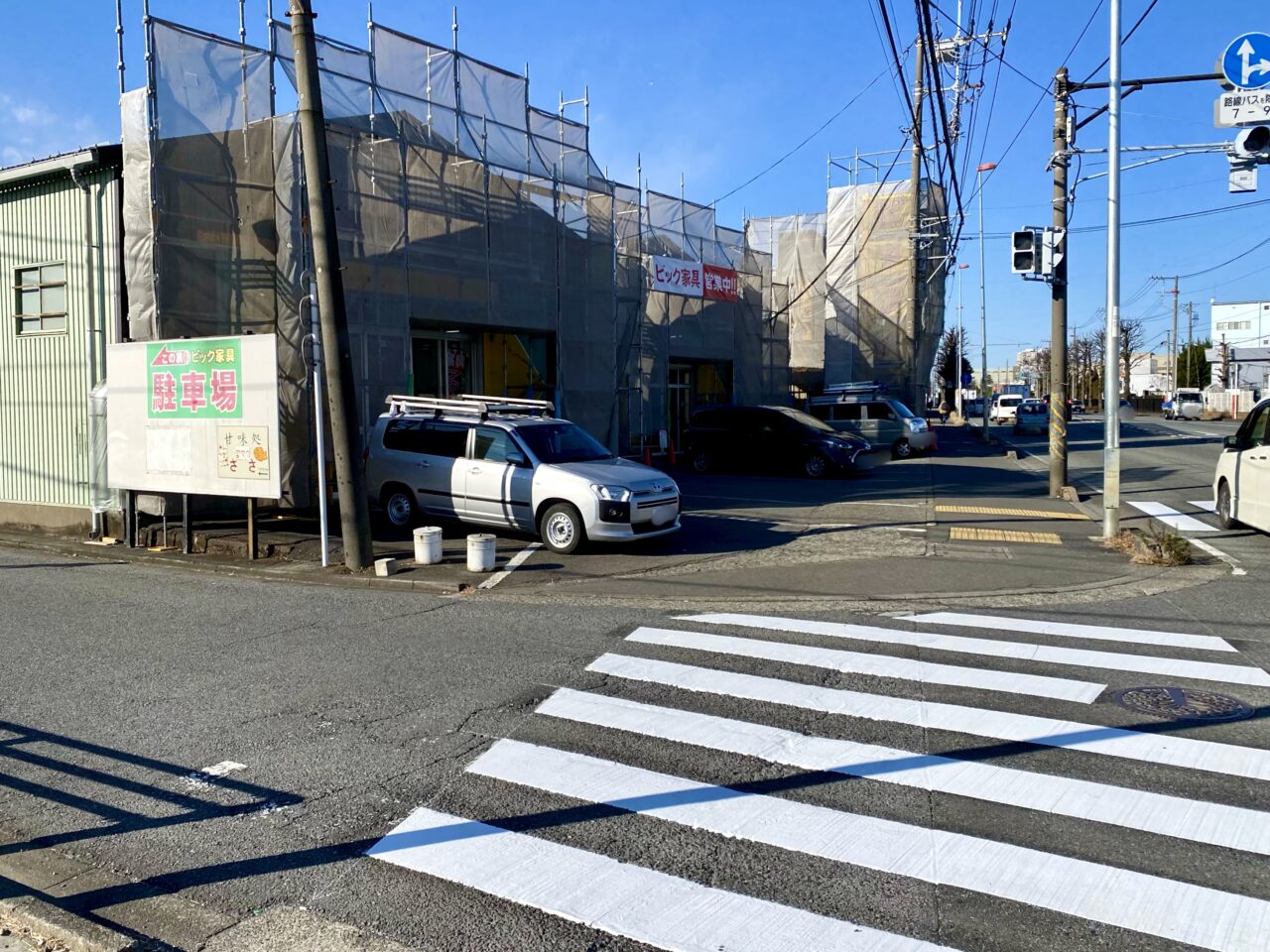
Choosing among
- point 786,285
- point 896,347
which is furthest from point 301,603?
point 896,347

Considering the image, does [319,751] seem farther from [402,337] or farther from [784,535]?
[402,337]

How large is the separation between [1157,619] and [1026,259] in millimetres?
8860

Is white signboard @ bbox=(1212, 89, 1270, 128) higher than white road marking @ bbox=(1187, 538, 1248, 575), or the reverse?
white signboard @ bbox=(1212, 89, 1270, 128)

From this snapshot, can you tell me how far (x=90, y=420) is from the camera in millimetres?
14953

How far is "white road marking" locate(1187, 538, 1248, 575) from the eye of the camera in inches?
433

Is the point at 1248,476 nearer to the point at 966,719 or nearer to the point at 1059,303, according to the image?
the point at 1059,303

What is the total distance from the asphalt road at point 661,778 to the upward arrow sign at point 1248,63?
318 inches

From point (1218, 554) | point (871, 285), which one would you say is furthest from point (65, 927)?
point (871, 285)

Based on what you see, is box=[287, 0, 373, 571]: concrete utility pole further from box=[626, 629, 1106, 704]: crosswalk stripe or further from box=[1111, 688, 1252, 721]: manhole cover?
box=[1111, 688, 1252, 721]: manhole cover

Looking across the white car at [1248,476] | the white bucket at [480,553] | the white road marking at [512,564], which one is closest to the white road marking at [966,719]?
the white road marking at [512,564]

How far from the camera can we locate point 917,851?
4215 millimetres

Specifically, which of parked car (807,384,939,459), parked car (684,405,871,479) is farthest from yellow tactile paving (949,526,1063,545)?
parked car (807,384,939,459)

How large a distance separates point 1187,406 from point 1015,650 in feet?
216

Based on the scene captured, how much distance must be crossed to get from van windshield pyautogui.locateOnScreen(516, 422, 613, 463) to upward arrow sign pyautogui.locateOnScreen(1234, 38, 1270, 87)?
387 inches
